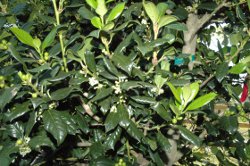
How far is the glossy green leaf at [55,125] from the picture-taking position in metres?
1.20

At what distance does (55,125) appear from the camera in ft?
3.94

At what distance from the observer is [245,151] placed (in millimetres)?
1978

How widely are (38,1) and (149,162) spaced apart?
119 centimetres

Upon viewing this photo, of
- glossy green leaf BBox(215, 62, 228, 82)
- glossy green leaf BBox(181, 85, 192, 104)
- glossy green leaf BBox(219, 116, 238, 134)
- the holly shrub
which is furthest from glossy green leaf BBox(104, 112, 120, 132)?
glossy green leaf BBox(219, 116, 238, 134)

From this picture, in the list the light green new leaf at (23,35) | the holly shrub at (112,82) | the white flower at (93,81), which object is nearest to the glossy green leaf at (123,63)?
the holly shrub at (112,82)

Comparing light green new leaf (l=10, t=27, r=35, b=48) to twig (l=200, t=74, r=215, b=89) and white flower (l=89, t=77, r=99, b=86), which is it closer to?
white flower (l=89, t=77, r=99, b=86)

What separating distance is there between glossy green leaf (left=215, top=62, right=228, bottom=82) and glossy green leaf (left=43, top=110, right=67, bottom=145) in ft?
2.42

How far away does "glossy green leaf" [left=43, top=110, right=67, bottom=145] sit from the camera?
1204 millimetres

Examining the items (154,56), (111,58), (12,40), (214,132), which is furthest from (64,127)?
(214,132)

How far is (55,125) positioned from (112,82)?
10.7 inches

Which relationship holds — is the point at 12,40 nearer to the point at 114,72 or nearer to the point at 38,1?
the point at 38,1

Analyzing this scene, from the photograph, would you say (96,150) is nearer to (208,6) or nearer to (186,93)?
(186,93)

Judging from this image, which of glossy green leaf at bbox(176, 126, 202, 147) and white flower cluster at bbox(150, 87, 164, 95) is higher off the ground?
white flower cluster at bbox(150, 87, 164, 95)

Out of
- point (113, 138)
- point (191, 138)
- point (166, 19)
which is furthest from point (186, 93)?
point (113, 138)
